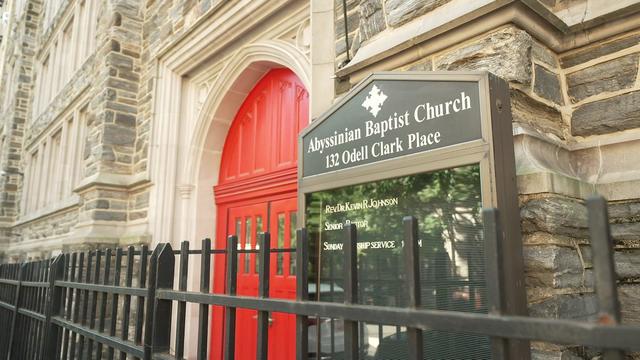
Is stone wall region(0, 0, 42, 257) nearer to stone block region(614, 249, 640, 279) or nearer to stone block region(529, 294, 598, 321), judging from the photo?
stone block region(529, 294, 598, 321)

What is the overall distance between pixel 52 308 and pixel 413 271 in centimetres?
263

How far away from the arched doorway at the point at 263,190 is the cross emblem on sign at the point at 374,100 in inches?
82.7

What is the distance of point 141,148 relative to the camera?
19.1ft

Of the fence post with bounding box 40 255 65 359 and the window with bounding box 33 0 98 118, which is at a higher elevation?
the window with bounding box 33 0 98 118

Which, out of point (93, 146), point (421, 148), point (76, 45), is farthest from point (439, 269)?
point (76, 45)

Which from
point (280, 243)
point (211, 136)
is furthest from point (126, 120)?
point (280, 243)

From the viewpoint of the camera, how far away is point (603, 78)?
1.85m

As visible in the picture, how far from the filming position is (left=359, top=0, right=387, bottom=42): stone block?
2.50 metres

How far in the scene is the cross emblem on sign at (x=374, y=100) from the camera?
1774mm

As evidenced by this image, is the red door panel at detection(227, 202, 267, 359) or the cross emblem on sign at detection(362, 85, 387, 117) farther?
the red door panel at detection(227, 202, 267, 359)

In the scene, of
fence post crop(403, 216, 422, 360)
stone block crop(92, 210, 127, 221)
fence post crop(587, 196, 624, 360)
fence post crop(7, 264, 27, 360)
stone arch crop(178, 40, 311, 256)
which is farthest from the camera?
stone block crop(92, 210, 127, 221)

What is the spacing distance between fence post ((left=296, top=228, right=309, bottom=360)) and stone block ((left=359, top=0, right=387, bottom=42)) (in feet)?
5.76

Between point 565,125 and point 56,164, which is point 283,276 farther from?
point 56,164

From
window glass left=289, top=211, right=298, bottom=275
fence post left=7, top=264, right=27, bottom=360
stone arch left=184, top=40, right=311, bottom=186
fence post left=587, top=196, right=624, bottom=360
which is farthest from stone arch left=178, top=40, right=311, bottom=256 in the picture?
fence post left=587, top=196, right=624, bottom=360
